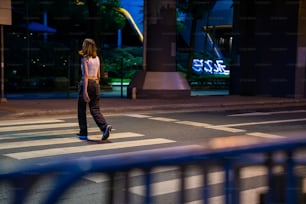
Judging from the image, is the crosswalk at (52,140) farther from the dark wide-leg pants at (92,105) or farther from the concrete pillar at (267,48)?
the concrete pillar at (267,48)

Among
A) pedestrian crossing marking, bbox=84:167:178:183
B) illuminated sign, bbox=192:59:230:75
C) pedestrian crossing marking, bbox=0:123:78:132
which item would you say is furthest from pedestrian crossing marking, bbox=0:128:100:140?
illuminated sign, bbox=192:59:230:75

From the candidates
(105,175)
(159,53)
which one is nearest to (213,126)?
(159,53)

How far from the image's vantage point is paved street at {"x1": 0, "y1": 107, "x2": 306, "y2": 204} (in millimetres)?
8477

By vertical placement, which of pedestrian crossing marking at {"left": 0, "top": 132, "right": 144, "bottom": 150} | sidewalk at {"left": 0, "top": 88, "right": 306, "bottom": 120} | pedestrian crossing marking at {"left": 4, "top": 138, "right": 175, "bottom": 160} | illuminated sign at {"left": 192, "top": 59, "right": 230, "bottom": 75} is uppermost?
illuminated sign at {"left": 192, "top": 59, "right": 230, "bottom": 75}

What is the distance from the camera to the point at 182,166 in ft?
9.50

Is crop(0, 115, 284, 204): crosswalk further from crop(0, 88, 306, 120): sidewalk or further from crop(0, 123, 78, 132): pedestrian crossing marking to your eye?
crop(0, 88, 306, 120): sidewalk

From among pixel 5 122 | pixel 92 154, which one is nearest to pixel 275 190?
pixel 92 154

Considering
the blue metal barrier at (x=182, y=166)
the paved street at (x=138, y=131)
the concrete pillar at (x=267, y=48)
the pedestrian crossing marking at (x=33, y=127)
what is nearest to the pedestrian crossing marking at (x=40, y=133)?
the paved street at (x=138, y=131)

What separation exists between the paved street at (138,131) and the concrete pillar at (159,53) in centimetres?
336

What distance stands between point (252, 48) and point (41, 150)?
45.8 feet

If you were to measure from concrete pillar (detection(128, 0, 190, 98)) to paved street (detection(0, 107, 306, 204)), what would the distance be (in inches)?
132

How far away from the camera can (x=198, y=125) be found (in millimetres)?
12109

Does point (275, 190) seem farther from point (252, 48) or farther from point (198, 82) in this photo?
point (198, 82)

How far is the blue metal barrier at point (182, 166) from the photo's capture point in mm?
2506
